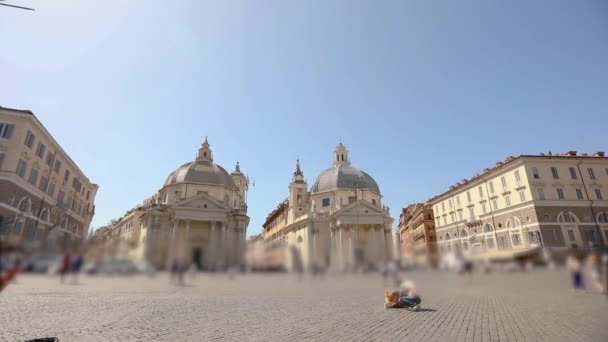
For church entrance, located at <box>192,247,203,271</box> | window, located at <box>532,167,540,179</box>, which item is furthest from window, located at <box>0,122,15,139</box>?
window, located at <box>532,167,540,179</box>

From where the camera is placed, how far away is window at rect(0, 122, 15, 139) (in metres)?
5.79

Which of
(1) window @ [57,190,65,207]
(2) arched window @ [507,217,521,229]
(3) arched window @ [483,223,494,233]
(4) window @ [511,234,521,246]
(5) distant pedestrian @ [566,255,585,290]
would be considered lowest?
(5) distant pedestrian @ [566,255,585,290]

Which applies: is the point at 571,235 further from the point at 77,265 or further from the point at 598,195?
the point at 77,265

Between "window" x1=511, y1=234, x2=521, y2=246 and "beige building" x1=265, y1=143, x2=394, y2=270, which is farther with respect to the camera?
"beige building" x1=265, y1=143, x2=394, y2=270

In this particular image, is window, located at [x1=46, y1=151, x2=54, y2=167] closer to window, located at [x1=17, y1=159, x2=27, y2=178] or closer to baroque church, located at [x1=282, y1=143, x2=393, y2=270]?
window, located at [x1=17, y1=159, x2=27, y2=178]

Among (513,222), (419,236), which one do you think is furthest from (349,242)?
(513,222)

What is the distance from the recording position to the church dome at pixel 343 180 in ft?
213

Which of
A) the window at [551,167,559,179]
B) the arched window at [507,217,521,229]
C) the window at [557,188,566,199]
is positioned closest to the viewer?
the arched window at [507,217,521,229]

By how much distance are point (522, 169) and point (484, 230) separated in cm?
286

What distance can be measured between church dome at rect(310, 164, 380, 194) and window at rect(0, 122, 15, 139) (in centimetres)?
5954

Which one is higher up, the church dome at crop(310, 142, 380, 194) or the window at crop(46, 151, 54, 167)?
the church dome at crop(310, 142, 380, 194)

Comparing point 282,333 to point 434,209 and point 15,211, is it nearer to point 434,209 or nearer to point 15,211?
point 434,209

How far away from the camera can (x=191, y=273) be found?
717 cm

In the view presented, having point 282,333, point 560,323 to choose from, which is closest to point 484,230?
point 560,323
